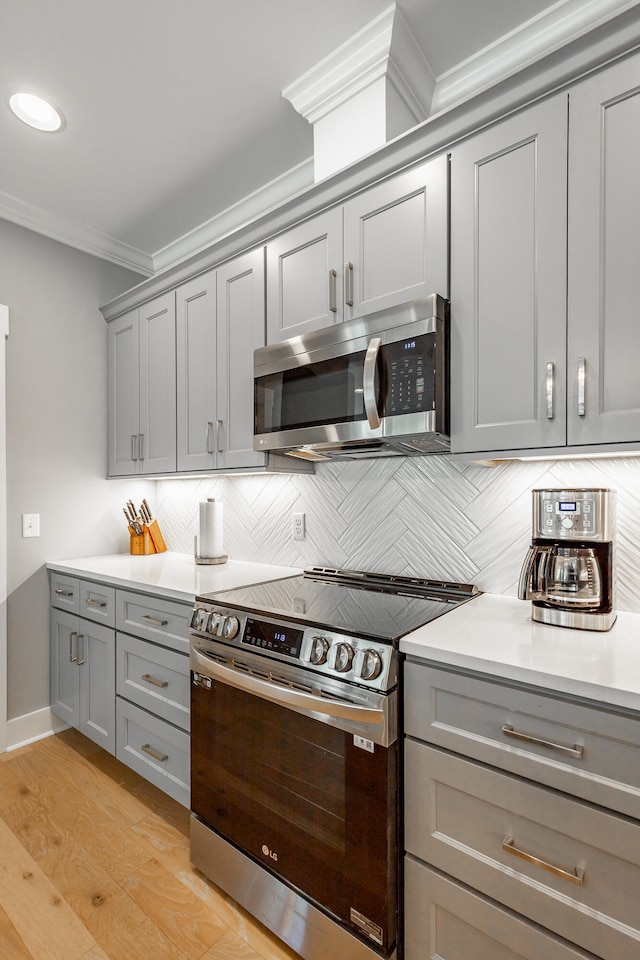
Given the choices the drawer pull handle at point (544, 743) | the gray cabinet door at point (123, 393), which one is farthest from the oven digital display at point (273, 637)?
the gray cabinet door at point (123, 393)

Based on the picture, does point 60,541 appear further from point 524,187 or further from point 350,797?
point 524,187

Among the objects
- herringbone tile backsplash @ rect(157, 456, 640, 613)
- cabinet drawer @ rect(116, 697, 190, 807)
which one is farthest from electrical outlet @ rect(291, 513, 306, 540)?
cabinet drawer @ rect(116, 697, 190, 807)

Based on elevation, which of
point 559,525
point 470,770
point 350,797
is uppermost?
point 559,525

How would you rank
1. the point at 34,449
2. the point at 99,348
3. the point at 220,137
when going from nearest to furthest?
1. the point at 220,137
2. the point at 34,449
3. the point at 99,348

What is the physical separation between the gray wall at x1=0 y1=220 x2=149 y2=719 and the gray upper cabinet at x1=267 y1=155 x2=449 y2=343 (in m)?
1.46

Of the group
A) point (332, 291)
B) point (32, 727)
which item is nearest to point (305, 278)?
point (332, 291)

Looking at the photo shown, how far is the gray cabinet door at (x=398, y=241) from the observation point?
1583 mm

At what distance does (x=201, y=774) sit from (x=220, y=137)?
2531 millimetres

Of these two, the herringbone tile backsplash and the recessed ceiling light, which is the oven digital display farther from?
the recessed ceiling light

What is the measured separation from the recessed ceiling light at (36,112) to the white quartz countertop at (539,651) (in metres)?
2.41

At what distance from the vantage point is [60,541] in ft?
9.27

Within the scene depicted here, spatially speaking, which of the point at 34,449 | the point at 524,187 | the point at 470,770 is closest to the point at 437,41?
the point at 524,187

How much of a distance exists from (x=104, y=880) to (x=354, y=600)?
129cm

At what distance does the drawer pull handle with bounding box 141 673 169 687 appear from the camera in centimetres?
198
